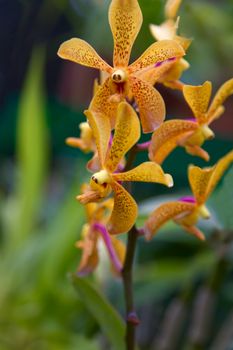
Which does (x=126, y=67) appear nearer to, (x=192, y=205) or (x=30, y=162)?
(x=192, y=205)

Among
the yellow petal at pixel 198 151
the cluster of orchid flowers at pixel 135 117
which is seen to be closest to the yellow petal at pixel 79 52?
the cluster of orchid flowers at pixel 135 117

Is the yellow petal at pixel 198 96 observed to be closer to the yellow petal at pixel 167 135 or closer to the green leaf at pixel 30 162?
the yellow petal at pixel 167 135

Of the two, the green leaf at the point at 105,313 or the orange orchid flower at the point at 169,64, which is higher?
the orange orchid flower at the point at 169,64

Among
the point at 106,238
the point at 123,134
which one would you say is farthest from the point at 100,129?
the point at 106,238

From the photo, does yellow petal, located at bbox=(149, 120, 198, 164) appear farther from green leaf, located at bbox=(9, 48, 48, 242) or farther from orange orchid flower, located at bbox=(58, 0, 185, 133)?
green leaf, located at bbox=(9, 48, 48, 242)

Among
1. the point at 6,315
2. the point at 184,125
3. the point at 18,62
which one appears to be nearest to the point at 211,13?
the point at 184,125

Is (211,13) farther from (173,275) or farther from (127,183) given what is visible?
(127,183)
